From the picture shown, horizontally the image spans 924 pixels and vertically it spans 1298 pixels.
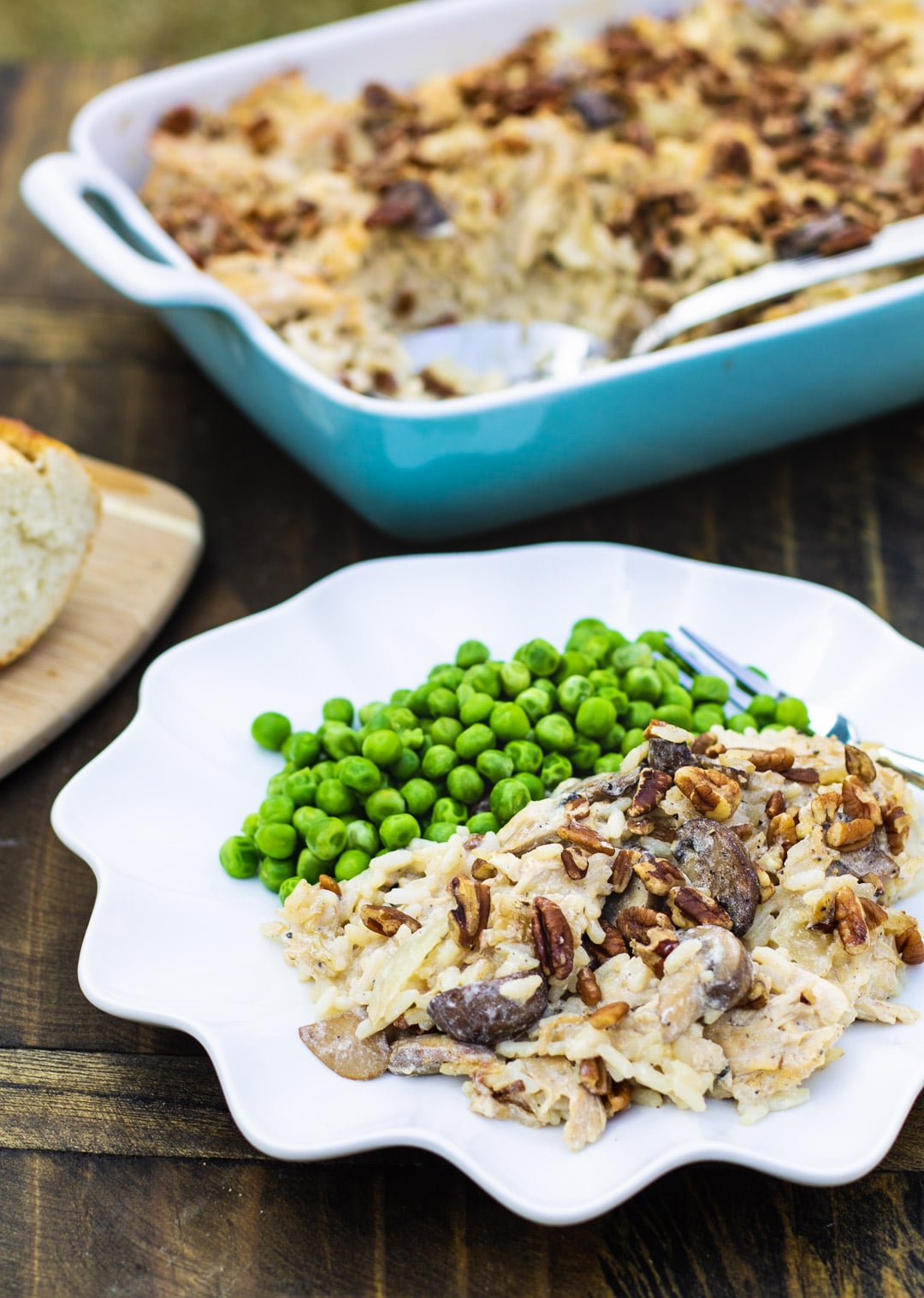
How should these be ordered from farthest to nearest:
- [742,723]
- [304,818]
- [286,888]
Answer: [742,723] → [304,818] → [286,888]

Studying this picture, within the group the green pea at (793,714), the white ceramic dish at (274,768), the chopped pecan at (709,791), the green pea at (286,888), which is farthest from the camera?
the green pea at (793,714)

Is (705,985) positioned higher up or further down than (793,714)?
higher up

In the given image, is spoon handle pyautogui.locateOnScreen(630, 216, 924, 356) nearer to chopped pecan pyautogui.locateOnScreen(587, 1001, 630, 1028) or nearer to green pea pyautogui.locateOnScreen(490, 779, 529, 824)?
green pea pyautogui.locateOnScreen(490, 779, 529, 824)

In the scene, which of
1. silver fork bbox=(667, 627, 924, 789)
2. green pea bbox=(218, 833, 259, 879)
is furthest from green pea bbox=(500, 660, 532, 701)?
green pea bbox=(218, 833, 259, 879)

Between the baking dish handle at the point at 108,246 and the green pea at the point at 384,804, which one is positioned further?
the baking dish handle at the point at 108,246

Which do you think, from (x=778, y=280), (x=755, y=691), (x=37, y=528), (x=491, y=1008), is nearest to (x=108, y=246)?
(x=37, y=528)

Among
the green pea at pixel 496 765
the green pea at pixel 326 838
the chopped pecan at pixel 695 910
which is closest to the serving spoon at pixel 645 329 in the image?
the green pea at pixel 496 765

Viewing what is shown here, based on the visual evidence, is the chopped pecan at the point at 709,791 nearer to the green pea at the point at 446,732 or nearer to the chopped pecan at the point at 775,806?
the chopped pecan at the point at 775,806

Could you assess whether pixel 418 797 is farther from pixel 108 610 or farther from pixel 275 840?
pixel 108 610
